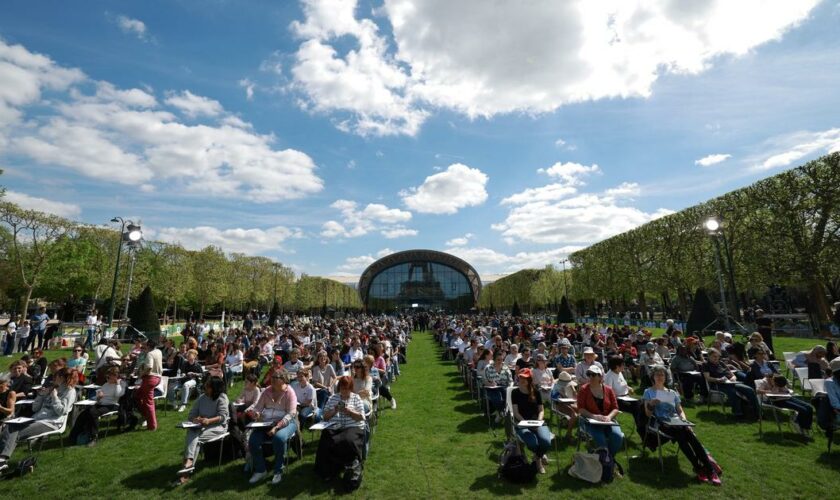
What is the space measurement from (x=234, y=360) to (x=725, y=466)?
1232cm

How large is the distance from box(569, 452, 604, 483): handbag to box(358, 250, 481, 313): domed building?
86.8 m

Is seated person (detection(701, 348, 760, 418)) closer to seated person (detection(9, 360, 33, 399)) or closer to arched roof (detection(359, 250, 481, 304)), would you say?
seated person (detection(9, 360, 33, 399))

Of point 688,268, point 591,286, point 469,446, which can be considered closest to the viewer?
point 469,446

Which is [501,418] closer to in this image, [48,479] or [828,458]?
[828,458]

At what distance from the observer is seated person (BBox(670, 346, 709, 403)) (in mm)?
9617

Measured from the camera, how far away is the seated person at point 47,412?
6.18 m

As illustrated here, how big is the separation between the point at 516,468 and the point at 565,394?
2829mm

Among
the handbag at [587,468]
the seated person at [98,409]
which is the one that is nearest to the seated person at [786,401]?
the handbag at [587,468]

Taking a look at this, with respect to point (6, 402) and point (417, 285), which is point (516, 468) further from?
point (417, 285)

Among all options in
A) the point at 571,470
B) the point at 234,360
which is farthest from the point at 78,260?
the point at 571,470

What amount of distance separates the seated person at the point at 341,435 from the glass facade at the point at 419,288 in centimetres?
8766

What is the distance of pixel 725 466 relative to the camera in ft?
19.2

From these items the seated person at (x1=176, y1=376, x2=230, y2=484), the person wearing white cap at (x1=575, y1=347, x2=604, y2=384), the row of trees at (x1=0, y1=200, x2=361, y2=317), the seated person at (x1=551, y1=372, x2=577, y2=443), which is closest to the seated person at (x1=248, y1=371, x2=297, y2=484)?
the seated person at (x1=176, y1=376, x2=230, y2=484)

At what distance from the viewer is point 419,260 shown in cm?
9400
